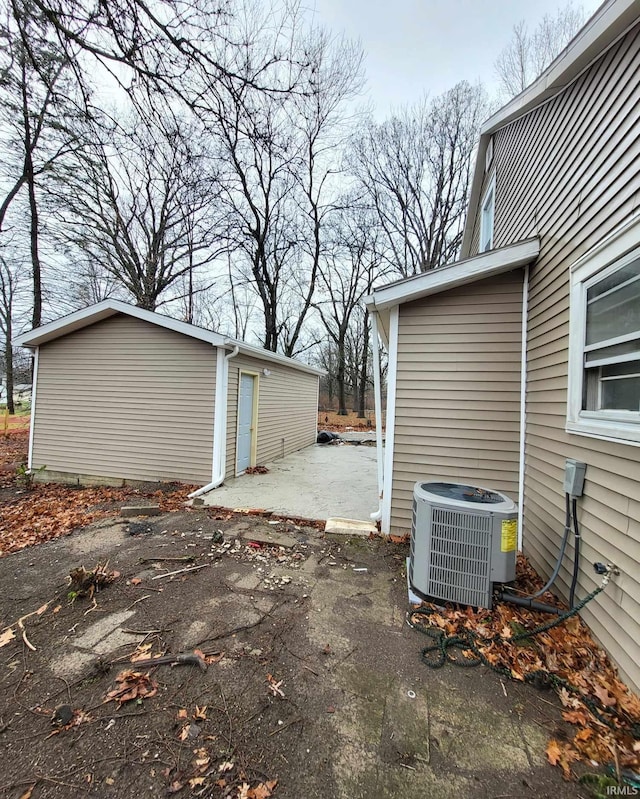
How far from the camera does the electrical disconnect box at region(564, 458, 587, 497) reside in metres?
2.46

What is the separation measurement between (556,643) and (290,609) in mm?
1820

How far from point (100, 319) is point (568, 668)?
328 inches

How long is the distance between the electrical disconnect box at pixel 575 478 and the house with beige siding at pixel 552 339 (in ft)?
0.13

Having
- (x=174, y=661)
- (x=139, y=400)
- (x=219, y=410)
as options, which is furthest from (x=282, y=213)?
(x=174, y=661)

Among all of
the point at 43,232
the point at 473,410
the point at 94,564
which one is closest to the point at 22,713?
the point at 94,564

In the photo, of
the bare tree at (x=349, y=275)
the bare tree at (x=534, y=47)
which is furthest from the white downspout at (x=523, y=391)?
the bare tree at (x=349, y=275)

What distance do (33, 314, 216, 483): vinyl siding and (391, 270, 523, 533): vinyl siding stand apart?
3.84m

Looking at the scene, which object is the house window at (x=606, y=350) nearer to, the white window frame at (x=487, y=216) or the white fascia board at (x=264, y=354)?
the white window frame at (x=487, y=216)

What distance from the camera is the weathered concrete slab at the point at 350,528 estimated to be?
4.26 meters

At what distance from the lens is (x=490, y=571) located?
262cm

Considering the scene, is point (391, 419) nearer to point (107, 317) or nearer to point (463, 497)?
point (463, 497)

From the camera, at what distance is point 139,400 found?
6980 millimetres

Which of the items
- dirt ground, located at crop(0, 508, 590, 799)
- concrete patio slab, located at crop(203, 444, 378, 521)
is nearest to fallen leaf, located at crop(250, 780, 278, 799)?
dirt ground, located at crop(0, 508, 590, 799)

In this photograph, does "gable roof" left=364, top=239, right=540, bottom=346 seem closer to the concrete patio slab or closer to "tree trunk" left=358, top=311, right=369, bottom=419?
the concrete patio slab
